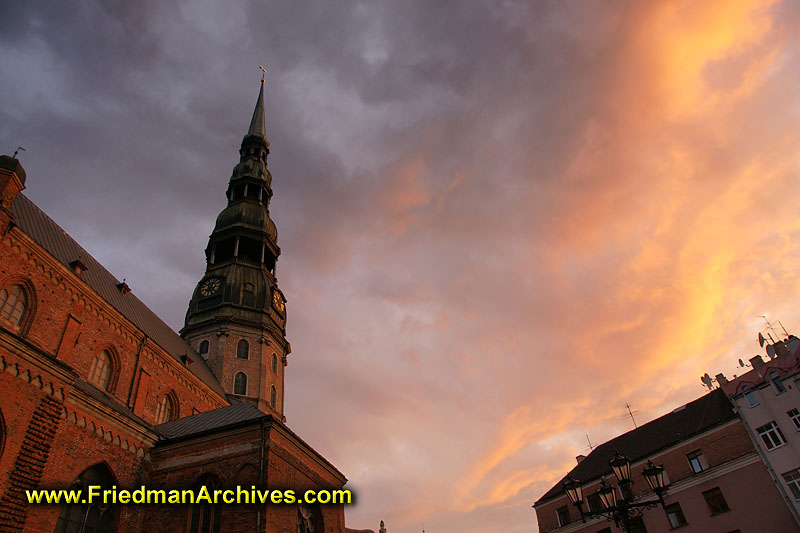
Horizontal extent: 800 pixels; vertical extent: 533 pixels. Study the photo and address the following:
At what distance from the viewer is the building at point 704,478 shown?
25.0m

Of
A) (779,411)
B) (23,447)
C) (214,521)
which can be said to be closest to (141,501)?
(214,521)

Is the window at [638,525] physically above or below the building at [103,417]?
below

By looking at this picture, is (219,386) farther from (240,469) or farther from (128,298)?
(240,469)

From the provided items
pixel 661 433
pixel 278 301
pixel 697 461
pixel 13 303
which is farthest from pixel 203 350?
pixel 697 461

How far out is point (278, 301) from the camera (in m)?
38.2

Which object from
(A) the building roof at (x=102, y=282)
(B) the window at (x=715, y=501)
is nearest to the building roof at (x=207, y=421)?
(A) the building roof at (x=102, y=282)

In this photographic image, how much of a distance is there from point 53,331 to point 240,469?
9.07m

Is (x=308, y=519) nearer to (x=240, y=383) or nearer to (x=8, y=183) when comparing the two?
(x=8, y=183)

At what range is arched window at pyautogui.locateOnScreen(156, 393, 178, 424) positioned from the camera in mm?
23875

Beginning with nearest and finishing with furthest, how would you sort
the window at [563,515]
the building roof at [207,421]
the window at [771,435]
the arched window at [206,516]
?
the arched window at [206,516] → the building roof at [207,421] → the window at [771,435] → the window at [563,515]

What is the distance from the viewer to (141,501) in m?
17.1

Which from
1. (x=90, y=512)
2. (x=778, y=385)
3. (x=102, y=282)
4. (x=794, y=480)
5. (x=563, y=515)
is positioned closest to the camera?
(x=90, y=512)

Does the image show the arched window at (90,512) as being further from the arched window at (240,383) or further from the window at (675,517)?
the window at (675,517)

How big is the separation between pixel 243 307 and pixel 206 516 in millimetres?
20193
